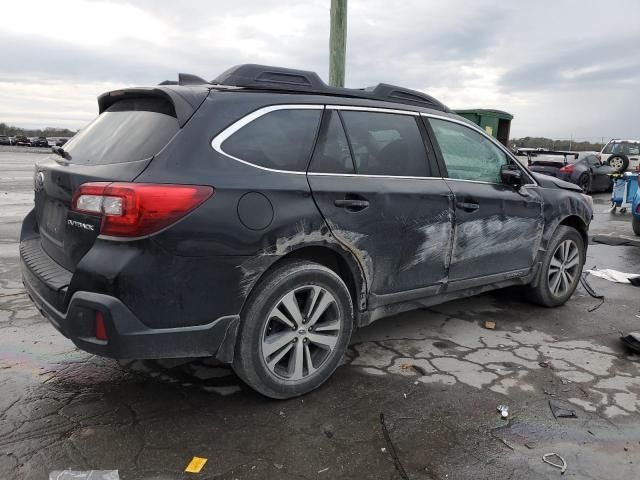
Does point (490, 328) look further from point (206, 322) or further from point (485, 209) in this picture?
point (206, 322)

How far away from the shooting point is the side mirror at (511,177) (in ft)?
14.0

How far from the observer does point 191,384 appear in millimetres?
3248

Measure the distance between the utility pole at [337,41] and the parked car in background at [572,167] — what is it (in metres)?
9.25

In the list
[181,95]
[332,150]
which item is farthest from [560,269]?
[181,95]

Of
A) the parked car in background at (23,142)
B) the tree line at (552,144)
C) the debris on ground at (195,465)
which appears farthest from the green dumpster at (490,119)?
the parked car in background at (23,142)

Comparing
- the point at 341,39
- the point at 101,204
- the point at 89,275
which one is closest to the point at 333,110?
the point at 101,204

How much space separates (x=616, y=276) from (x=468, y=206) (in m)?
3.41

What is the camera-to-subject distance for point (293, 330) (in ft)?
9.82

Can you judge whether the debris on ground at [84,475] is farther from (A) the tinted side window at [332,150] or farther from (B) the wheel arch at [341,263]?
(A) the tinted side window at [332,150]

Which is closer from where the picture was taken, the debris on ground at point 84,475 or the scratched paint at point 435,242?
the debris on ground at point 84,475

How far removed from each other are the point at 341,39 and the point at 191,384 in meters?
6.36

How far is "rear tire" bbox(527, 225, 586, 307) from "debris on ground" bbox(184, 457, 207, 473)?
3.46 m

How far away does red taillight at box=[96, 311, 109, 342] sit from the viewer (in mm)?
2455

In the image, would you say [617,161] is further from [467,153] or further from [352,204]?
[352,204]
